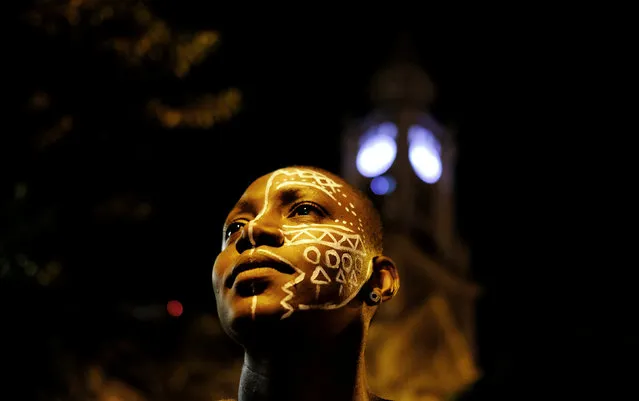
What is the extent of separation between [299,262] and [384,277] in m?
0.55

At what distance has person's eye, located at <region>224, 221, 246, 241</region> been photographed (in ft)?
11.9

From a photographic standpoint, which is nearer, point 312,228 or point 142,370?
point 312,228

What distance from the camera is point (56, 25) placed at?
23.3 ft

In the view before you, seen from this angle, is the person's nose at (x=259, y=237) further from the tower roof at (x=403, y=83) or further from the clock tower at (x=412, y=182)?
the tower roof at (x=403, y=83)

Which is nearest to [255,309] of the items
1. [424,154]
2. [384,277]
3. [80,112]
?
[384,277]

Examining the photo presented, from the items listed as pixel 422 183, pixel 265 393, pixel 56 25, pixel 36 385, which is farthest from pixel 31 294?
pixel 422 183

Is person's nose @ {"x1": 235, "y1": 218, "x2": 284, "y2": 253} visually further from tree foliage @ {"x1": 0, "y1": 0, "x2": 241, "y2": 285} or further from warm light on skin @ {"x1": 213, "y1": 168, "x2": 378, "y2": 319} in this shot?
tree foliage @ {"x1": 0, "y1": 0, "x2": 241, "y2": 285}

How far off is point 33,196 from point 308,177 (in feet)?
14.5

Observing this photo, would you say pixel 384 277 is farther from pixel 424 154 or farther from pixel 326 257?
pixel 424 154

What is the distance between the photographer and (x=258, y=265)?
327 cm

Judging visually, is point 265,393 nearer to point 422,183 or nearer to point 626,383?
point 626,383

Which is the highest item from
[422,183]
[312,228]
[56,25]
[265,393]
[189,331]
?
[422,183]

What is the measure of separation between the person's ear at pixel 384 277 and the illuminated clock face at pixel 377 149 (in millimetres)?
29907

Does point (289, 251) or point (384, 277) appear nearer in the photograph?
point (289, 251)
